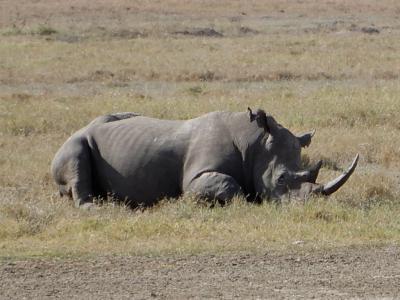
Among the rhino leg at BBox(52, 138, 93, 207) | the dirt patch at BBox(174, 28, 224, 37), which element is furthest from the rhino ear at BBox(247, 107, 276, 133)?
the dirt patch at BBox(174, 28, 224, 37)

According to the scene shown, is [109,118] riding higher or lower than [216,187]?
higher

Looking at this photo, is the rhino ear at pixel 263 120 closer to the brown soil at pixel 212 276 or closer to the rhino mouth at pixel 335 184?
the rhino mouth at pixel 335 184

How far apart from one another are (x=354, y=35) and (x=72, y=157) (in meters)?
26.4

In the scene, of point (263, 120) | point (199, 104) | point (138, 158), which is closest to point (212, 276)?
point (263, 120)

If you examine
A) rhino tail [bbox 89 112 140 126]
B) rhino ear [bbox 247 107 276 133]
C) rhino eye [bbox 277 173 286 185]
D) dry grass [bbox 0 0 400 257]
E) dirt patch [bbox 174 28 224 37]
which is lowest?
dirt patch [bbox 174 28 224 37]

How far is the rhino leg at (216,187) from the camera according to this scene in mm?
10930

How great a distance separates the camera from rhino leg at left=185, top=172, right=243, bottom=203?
35.9 feet

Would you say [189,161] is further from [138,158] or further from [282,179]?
[282,179]

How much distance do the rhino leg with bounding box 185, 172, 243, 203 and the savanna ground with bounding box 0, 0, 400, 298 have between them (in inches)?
7.8

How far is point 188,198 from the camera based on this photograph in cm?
1098

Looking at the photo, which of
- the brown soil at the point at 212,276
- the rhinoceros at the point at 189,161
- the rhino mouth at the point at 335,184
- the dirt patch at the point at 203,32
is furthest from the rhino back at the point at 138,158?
the dirt patch at the point at 203,32

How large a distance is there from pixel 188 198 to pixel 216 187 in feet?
0.96

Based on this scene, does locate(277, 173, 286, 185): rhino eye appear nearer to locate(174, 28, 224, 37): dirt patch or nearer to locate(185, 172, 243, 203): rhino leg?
locate(185, 172, 243, 203): rhino leg

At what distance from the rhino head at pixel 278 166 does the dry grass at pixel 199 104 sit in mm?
401
